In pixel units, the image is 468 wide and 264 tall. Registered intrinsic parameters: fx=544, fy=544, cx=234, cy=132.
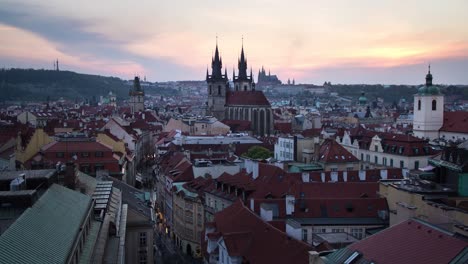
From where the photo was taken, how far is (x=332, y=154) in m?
67.4

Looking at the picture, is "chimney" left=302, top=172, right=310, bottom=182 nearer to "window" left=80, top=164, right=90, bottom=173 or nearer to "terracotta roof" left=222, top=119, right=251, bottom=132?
"window" left=80, top=164, right=90, bottom=173

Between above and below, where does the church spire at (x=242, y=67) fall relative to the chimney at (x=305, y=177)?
above

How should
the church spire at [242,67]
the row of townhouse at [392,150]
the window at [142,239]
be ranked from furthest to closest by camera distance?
the church spire at [242,67]
the row of townhouse at [392,150]
the window at [142,239]

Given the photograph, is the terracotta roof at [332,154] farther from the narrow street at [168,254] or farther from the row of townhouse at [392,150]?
the narrow street at [168,254]

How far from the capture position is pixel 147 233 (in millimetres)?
40406

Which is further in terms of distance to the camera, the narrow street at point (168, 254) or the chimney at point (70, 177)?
the narrow street at point (168, 254)

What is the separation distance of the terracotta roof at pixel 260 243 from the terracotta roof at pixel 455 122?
233ft

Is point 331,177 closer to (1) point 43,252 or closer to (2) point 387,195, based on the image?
(2) point 387,195

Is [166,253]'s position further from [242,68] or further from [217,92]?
[242,68]

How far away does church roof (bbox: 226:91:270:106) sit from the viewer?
142512mm

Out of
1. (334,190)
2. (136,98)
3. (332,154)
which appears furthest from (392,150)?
(136,98)

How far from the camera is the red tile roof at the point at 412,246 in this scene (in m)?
20.0

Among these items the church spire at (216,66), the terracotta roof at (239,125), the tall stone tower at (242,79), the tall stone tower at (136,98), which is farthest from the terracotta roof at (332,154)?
the tall stone tower at (136,98)

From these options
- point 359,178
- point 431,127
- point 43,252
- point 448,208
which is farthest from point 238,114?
point 43,252
